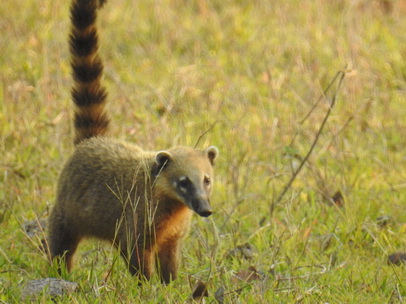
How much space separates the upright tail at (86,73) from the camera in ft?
16.9

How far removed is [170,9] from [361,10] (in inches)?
92.1

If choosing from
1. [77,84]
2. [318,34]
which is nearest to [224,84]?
[318,34]

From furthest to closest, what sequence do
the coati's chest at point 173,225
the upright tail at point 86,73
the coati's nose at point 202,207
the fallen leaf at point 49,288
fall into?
the upright tail at point 86,73 → the coati's chest at point 173,225 → the coati's nose at point 202,207 → the fallen leaf at point 49,288

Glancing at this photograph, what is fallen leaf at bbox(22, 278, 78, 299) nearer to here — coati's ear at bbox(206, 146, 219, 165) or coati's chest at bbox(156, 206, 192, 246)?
coati's chest at bbox(156, 206, 192, 246)

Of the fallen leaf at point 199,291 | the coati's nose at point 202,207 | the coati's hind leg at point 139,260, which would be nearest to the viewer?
the fallen leaf at point 199,291

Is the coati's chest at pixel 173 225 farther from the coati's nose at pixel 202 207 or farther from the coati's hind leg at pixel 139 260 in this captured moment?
the coati's nose at pixel 202 207

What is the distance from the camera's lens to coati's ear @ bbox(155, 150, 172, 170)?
4.74 meters

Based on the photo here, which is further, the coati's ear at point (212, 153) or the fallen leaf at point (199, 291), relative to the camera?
the coati's ear at point (212, 153)

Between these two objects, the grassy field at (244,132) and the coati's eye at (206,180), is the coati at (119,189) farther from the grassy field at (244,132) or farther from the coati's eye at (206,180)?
the grassy field at (244,132)

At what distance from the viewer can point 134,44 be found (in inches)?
367

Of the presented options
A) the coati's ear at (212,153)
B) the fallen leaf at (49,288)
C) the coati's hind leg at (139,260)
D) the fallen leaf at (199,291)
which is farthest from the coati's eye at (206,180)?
the fallen leaf at (49,288)

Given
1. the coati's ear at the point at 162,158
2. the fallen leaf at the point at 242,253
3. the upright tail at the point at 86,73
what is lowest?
the fallen leaf at the point at 242,253

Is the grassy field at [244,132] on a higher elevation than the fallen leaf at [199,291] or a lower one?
lower

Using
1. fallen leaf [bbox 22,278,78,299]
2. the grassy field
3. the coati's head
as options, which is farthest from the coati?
fallen leaf [bbox 22,278,78,299]
